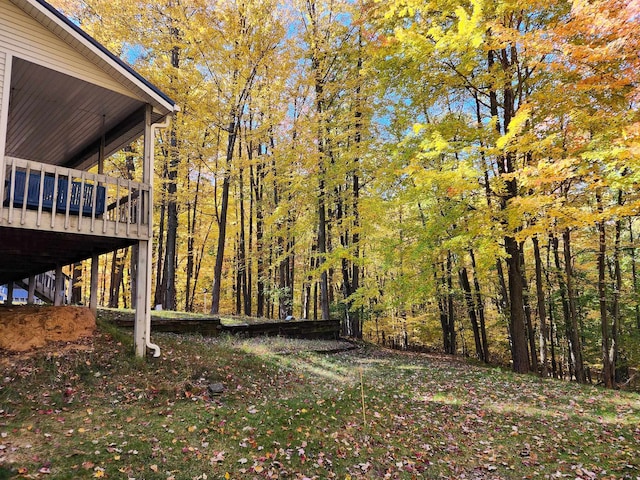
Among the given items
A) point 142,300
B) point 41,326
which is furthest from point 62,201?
point 41,326

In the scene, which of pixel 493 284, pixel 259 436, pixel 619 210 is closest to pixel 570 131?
pixel 619 210

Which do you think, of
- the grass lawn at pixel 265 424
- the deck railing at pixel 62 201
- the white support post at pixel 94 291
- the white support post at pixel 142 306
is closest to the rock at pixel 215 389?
the grass lawn at pixel 265 424

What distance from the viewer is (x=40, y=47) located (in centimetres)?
659

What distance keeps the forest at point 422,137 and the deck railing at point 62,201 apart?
20.1ft

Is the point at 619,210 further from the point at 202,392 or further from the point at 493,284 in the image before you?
the point at 493,284

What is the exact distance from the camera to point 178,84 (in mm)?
13227

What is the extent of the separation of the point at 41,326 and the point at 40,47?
5.08 m

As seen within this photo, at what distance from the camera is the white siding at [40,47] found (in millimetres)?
6305

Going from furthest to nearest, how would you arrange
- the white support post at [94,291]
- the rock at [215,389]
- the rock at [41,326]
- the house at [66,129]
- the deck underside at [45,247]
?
the white support post at [94,291] → the deck underside at [45,247] → the rock at [41,326] → the rock at [215,389] → the house at [66,129]

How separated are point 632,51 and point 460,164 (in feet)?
11.5

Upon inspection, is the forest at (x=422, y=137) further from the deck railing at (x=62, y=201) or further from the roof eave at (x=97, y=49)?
the deck railing at (x=62, y=201)

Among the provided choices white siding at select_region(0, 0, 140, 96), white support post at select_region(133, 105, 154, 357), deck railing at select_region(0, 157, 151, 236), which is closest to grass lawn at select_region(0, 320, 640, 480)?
white support post at select_region(133, 105, 154, 357)

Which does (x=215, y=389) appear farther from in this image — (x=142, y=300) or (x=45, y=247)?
(x=45, y=247)

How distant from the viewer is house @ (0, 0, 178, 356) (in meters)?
6.12
